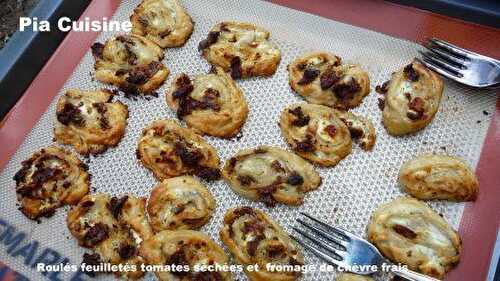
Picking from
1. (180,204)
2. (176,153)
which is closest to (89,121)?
(176,153)

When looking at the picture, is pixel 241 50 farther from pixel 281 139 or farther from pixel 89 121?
pixel 89 121

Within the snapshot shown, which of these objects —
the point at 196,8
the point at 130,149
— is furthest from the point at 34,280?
the point at 196,8

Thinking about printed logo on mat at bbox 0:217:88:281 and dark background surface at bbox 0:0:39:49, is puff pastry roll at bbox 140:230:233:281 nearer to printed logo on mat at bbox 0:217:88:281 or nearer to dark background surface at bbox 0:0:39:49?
printed logo on mat at bbox 0:217:88:281

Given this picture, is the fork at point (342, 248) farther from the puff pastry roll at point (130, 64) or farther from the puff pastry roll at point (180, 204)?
the puff pastry roll at point (130, 64)

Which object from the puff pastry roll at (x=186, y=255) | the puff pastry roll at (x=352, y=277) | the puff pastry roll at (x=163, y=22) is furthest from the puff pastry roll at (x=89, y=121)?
the puff pastry roll at (x=352, y=277)

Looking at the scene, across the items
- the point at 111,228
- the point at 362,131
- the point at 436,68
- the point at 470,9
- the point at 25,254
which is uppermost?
the point at 470,9

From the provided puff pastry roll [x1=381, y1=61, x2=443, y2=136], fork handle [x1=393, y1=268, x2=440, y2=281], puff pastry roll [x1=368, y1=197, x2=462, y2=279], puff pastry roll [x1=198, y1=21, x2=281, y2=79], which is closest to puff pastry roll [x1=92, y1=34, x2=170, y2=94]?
puff pastry roll [x1=198, y1=21, x2=281, y2=79]
